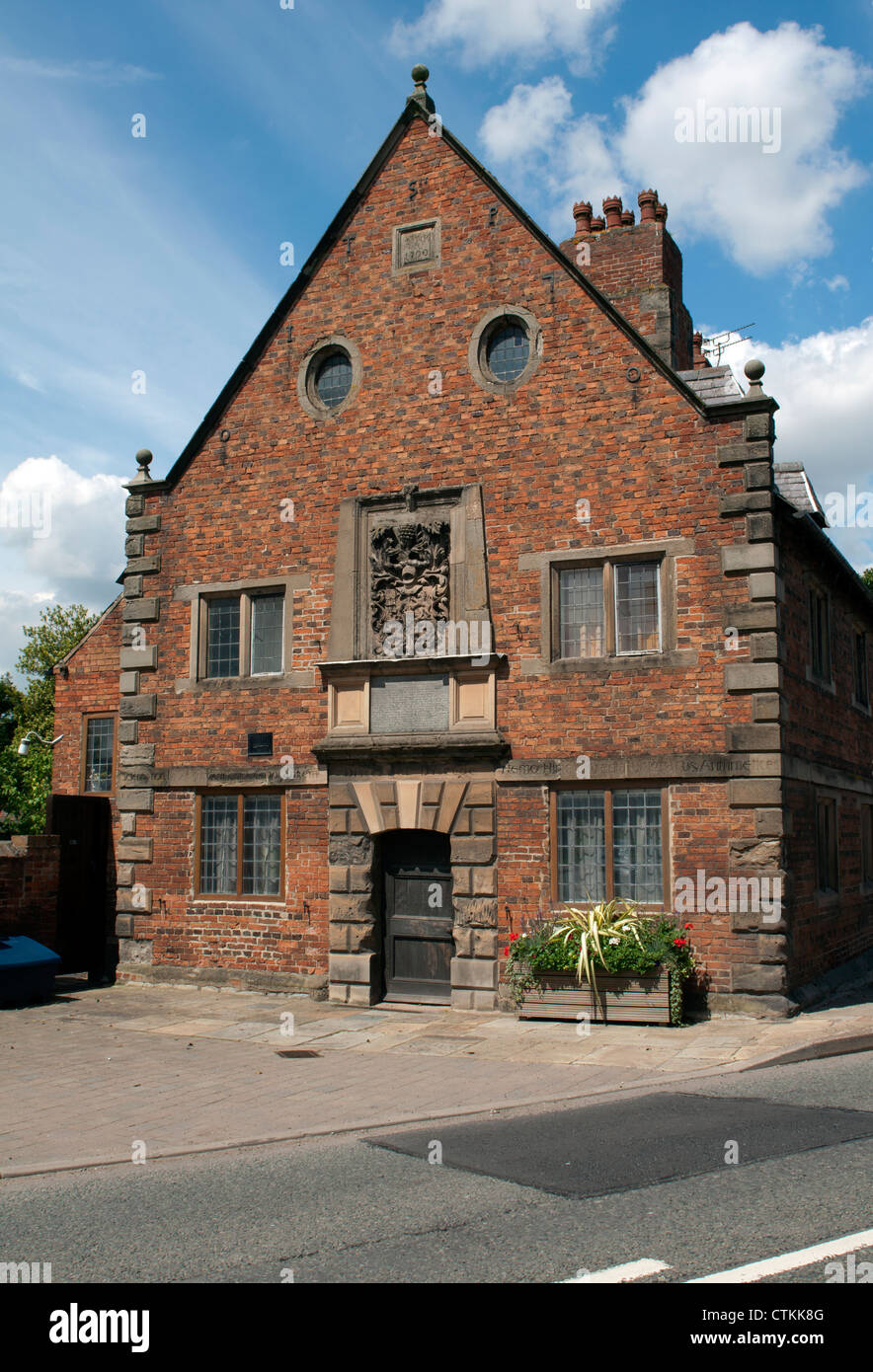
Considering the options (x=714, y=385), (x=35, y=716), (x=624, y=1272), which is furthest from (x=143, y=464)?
(x=35, y=716)

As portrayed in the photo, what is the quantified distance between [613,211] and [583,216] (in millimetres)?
631

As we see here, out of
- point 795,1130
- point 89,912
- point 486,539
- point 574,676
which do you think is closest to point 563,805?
point 574,676

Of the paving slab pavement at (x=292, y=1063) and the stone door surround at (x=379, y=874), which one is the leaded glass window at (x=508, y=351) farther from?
the paving slab pavement at (x=292, y=1063)

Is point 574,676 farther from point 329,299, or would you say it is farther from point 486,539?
point 329,299

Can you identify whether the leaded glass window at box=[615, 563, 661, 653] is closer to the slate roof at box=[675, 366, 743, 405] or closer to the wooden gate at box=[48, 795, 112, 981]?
the slate roof at box=[675, 366, 743, 405]

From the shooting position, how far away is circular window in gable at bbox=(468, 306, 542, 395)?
14.9 meters

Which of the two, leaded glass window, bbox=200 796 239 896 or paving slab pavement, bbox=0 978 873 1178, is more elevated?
leaded glass window, bbox=200 796 239 896

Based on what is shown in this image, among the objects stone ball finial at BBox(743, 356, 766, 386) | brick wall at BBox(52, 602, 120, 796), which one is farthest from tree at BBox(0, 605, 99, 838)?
stone ball finial at BBox(743, 356, 766, 386)

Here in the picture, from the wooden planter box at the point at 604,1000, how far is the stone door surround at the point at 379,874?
91 cm

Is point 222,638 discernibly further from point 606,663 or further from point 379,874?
point 606,663

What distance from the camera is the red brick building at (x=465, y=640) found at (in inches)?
532

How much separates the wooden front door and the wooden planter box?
1647 mm

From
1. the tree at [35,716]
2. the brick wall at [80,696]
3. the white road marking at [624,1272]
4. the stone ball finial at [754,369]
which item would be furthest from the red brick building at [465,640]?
the tree at [35,716]

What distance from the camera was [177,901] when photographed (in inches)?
641
